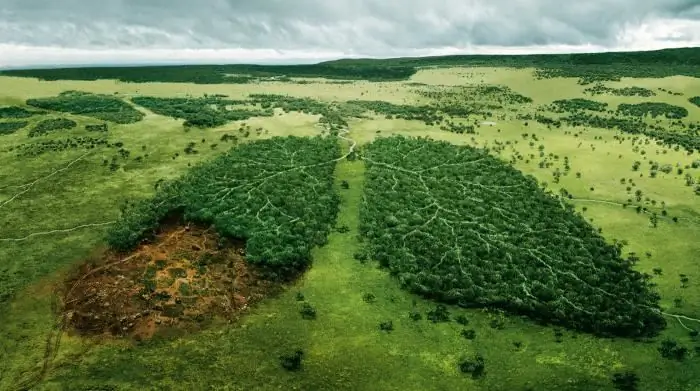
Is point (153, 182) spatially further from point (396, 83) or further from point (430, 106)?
point (396, 83)

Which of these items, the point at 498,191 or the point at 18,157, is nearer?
the point at 498,191

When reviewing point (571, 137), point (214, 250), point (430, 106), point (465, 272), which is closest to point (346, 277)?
point (465, 272)

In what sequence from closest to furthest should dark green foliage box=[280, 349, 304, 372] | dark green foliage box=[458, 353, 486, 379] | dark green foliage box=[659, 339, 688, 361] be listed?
1. dark green foliage box=[458, 353, 486, 379]
2. dark green foliage box=[280, 349, 304, 372]
3. dark green foliage box=[659, 339, 688, 361]

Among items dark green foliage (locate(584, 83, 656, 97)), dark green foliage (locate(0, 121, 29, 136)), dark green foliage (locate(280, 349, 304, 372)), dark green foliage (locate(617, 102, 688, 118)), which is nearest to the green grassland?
dark green foliage (locate(280, 349, 304, 372))

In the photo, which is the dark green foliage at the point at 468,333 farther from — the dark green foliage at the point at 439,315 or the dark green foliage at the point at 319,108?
the dark green foliage at the point at 319,108

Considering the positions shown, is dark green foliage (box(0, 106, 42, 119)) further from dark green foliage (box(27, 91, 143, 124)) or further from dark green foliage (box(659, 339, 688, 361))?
dark green foliage (box(659, 339, 688, 361))

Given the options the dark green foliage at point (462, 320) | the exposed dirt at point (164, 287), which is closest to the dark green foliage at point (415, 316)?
the dark green foliage at point (462, 320)

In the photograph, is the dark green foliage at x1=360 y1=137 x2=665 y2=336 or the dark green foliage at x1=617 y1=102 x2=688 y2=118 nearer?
the dark green foliage at x1=360 y1=137 x2=665 y2=336
